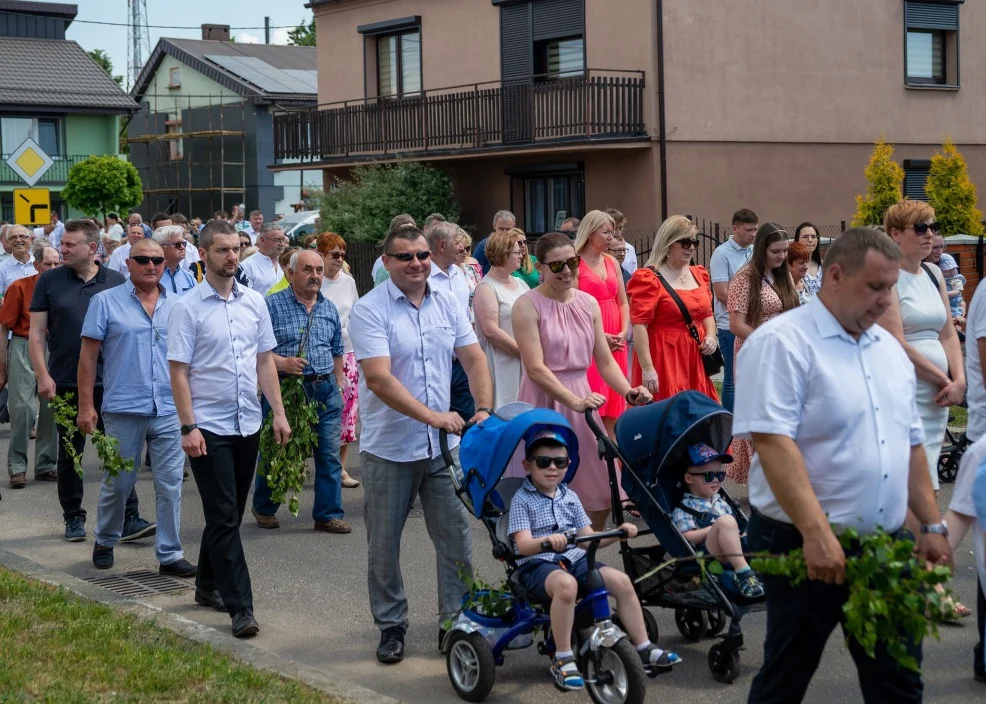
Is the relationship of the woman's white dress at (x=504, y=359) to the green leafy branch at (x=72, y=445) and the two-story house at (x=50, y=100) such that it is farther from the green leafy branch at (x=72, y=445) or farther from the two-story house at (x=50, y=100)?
the two-story house at (x=50, y=100)

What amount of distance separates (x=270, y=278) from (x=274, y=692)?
25.6 ft

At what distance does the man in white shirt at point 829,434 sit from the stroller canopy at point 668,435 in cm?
208

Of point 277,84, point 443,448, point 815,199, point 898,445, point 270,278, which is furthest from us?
point 277,84

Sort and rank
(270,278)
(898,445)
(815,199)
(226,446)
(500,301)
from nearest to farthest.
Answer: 1. (898,445)
2. (226,446)
3. (500,301)
4. (270,278)
5. (815,199)

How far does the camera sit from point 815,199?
2775 centimetres

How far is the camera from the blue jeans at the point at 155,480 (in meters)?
8.53

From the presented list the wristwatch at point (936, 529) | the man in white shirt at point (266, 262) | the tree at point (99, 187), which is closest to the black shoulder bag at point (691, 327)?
the wristwatch at point (936, 529)

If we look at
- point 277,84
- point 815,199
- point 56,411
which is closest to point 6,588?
point 56,411

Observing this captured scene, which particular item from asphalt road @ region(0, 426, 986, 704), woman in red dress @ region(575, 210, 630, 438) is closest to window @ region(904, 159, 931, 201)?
asphalt road @ region(0, 426, 986, 704)

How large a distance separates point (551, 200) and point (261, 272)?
614 inches

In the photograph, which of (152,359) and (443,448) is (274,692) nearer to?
(443,448)

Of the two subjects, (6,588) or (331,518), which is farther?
(331,518)

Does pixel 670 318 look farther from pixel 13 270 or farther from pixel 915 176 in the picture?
pixel 915 176

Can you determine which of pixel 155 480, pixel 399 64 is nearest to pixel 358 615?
pixel 155 480
